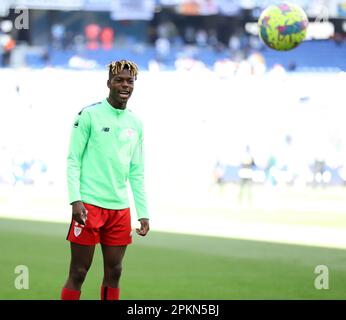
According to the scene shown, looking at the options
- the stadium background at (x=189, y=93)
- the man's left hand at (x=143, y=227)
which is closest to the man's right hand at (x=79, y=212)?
the man's left hand at (x=143, y=227)

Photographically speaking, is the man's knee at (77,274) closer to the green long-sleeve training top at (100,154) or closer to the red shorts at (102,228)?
the red shorts at (102,228)

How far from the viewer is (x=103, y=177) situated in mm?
6336

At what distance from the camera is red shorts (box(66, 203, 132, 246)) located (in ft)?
20.7

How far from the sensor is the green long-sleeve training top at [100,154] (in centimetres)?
629

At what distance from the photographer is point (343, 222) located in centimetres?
1944

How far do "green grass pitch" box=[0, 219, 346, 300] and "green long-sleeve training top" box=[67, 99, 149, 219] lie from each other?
9.43 ft

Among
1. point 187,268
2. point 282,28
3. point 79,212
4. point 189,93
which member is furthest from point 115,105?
point 189,93

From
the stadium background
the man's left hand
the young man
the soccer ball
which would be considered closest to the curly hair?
the young man

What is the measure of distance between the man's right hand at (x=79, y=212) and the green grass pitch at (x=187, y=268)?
302 centimetres

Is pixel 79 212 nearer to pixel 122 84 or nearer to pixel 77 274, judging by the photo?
pixel 77 274

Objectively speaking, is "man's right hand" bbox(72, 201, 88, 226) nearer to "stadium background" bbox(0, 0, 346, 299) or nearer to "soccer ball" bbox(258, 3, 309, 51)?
"soccer ball" bbox(258, 3, 309, 51)
